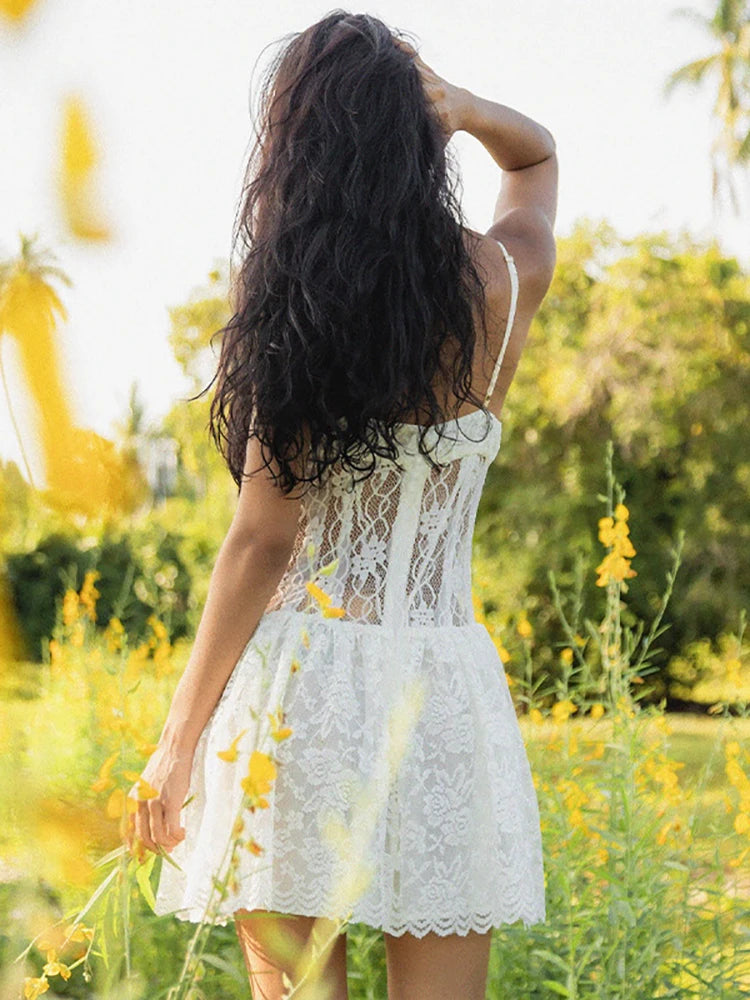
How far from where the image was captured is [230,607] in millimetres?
1397

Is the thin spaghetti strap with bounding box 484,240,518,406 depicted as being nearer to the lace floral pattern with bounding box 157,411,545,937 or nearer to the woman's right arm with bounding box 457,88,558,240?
the lace floral pattern with bounding box 157,411,545,937

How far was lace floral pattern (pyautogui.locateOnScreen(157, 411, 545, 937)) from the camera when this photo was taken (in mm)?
1382

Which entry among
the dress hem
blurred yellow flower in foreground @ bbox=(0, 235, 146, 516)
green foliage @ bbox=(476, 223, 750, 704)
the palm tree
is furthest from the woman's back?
the palm tree

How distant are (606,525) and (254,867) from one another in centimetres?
143

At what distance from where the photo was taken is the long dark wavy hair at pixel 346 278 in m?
1.35

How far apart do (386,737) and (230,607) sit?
23cm

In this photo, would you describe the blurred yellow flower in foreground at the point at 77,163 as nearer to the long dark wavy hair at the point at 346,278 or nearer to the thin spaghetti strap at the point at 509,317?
the long dark wavy hair at the point at 346,278

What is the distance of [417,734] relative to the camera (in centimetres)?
143

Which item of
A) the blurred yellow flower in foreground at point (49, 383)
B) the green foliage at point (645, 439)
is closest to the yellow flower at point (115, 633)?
the blurred yellow flower in foreground at point (49, 383)

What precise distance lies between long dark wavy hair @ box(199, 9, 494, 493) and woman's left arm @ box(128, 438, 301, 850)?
40 millimetres

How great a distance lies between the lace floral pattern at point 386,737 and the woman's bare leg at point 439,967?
0.03 meters

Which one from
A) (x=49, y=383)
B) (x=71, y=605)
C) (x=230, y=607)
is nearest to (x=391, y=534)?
(x=230, y=607)

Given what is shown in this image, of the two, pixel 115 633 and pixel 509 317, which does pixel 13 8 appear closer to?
pixel 509 317

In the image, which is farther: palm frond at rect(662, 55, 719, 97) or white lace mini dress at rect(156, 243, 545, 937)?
palm frond at rect(662, 55, 719, 97)
